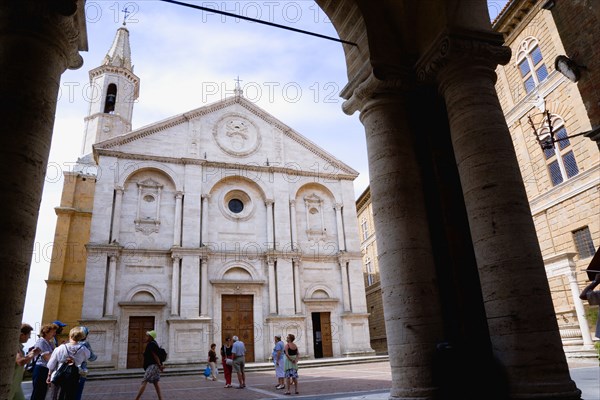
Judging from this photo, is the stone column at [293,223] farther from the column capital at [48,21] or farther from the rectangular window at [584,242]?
the column capital at [48,21]

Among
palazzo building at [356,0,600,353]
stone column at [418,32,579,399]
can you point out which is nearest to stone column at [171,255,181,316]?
palazzo building at [356,0,600,353]

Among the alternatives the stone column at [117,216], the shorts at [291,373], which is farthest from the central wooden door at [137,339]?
the shorts at [291,373]

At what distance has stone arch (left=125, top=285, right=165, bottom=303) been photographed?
922 inches

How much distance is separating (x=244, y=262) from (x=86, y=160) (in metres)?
16.8

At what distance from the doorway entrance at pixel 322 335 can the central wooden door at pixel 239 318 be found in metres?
4.04

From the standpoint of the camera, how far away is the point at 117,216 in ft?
80.2

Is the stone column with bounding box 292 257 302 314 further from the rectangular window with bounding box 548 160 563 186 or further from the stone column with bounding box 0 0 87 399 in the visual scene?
the stone column with bounding box 0 0 87 399

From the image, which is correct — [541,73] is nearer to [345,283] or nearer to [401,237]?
[345,283]

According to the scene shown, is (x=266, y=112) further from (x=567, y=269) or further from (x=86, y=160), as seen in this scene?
(x=567, y=269)

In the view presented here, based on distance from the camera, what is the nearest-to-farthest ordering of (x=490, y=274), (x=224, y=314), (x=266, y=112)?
(x=490, y=274), (x=224, y=314), (x=266, y=112)

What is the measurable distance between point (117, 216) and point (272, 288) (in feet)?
32.7

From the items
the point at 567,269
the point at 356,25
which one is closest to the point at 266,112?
the point at 567,269

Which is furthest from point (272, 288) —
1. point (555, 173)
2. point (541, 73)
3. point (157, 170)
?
point (541, 73)

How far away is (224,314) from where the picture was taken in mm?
24812
